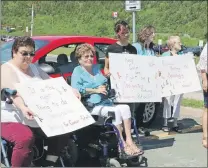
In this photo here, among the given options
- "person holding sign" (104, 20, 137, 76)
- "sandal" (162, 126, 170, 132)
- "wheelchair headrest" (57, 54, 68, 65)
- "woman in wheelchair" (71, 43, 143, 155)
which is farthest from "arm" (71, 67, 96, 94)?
"sandal" (162, 126, 170, 132)

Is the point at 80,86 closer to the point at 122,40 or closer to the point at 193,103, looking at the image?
the point at 122,40

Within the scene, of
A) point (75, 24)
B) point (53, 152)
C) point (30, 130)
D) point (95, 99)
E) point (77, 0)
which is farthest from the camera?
point (77, 0)

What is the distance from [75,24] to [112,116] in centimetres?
6880

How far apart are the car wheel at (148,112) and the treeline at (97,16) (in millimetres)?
47837

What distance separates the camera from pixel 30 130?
4.58 metres

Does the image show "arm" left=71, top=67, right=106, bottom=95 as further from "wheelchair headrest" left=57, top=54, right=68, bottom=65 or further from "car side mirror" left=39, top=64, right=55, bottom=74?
"wheelchair headrest" left=57, top=54, right=68, bottom=65

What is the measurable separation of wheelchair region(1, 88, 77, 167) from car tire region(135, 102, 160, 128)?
92.5 inches

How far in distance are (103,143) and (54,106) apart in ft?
2.69

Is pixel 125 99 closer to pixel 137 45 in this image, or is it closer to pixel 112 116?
pixel 112 116

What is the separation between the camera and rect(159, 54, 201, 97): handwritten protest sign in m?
6.74

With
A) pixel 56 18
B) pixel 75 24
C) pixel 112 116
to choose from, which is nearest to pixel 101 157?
pixel 112 116

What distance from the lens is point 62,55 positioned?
288 inches

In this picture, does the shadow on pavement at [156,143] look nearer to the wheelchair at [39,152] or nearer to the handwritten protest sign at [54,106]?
the wheelchair at [39,152]

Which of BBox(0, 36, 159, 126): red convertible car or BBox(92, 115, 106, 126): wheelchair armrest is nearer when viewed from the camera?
BBox(92, 115, 106, 126): wheelchair armrest
